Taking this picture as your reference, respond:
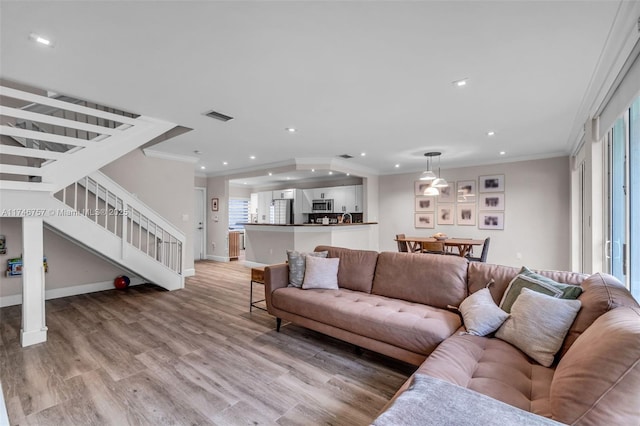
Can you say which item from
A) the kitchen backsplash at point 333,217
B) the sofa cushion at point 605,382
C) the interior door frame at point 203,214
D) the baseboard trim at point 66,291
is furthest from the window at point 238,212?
the sofa cushion at point 605,382

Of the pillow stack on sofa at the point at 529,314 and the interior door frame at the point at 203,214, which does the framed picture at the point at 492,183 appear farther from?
the interior door frame at the point at 203,214

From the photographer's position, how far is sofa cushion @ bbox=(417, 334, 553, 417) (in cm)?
138

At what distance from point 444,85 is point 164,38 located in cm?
239

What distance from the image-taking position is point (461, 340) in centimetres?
196

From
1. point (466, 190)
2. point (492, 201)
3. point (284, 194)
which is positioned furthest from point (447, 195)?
point (284, 194)

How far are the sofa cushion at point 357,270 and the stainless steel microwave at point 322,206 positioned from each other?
187 inches

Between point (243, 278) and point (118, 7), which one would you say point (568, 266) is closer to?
point (243, 278)

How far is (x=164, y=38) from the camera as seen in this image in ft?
6.56

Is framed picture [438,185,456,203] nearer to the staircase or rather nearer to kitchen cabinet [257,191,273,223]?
kitchen cabinet [257,191,273,223]

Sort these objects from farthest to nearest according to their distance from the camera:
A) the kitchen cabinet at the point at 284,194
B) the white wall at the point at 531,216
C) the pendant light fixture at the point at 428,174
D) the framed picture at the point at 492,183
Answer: the kitchen cabinet at the point at 284,194
the framed picture at the point at 492,183
the white wall at the point at 531,216
the pendant light fixture at the point at 428,174

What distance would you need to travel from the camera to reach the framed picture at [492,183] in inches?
249

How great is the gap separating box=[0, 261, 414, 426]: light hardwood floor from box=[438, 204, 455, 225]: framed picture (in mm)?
5096

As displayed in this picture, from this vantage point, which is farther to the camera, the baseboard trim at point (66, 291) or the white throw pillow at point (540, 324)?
the baseboard trim at point (66, 291)

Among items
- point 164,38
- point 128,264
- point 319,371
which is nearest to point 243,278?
point 128,264
